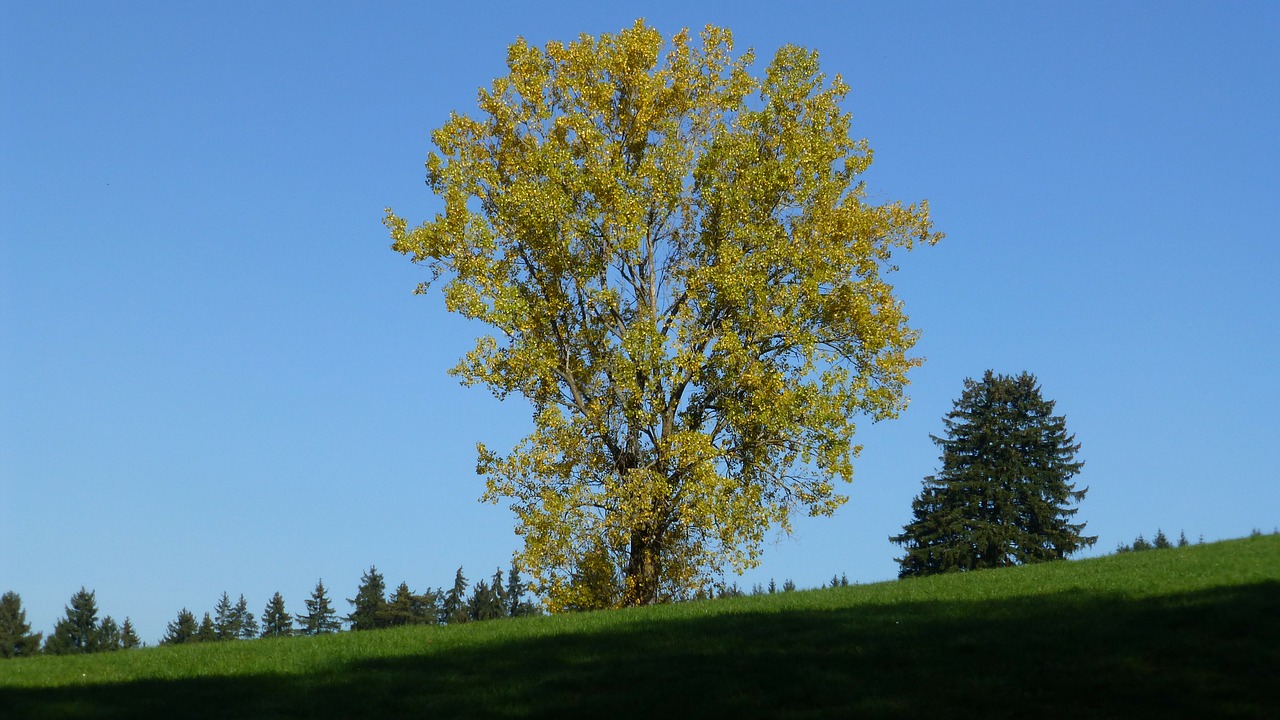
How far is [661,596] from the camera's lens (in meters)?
30.4

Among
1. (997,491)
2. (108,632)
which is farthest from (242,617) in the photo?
(997,491)

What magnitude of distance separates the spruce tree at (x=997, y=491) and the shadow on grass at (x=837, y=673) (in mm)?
43020

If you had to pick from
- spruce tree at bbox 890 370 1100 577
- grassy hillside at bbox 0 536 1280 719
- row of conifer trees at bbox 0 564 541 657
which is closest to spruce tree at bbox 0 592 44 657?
row of conifer trees at bbox 0 564 541 657

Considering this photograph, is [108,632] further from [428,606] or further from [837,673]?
[837,673]

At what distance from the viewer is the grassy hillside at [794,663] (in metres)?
14.1

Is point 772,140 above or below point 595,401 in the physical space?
above

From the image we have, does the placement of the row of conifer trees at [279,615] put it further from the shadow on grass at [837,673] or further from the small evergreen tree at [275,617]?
the shadow on grass at [837,673]

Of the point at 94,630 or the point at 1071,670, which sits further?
the point at 94,630

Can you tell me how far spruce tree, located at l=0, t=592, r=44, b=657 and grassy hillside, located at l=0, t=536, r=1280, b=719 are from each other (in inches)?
3265

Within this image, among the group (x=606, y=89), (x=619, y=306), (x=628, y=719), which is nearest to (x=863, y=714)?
(x=628, y=719)

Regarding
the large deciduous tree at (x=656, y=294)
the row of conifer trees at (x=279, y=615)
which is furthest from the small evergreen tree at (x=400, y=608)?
the large deciduous tree at (x=656, y=294)

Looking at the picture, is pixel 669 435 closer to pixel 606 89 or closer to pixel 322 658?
pixel 606 89

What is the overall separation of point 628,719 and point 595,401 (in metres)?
16.2

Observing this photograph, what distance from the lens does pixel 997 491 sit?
204 feet
